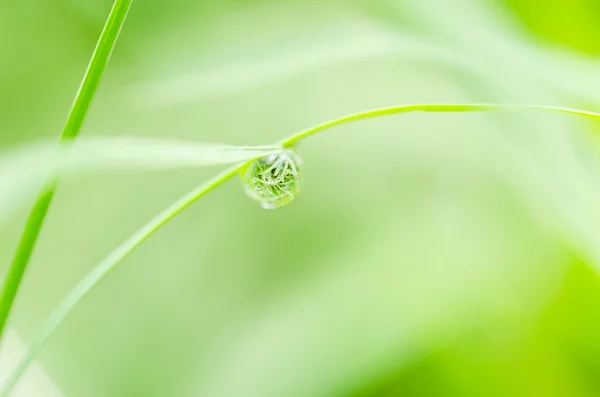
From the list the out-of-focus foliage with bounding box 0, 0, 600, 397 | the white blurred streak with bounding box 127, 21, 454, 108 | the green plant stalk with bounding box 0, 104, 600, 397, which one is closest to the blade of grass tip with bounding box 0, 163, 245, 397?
the green plant stalk with bounding box 0, 104, 600, 397

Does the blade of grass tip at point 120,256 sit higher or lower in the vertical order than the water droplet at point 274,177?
lower

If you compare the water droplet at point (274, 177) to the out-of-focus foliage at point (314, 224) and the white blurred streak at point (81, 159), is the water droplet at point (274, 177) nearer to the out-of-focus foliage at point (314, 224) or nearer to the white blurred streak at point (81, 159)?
the white blurred streak at point (81, 159)

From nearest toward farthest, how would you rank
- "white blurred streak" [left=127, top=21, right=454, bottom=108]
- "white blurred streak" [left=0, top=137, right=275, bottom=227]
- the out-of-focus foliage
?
"white blurred streak" [left=0, top=137, right=275, bottom=227], "white blurred streak" [left=127, top=21, right=454, bottom=108], the out-of-focus foliage

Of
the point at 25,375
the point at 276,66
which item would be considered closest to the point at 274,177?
the point at 276,66

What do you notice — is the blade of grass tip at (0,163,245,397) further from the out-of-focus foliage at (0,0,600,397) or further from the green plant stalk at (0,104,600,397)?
the out-of-focus foliage at (0,0,600,397)

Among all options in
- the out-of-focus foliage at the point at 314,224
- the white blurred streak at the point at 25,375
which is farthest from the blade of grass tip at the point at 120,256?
the white blurred streak at the point at 25,375

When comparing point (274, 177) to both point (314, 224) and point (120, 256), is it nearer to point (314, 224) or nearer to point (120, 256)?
point (120, 256)
